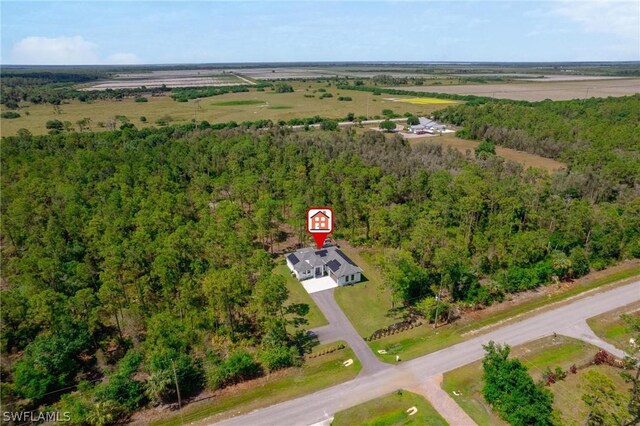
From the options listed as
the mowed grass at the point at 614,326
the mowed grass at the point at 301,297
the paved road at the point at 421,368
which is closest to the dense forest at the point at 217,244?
the mowed grass at the point at 301,297

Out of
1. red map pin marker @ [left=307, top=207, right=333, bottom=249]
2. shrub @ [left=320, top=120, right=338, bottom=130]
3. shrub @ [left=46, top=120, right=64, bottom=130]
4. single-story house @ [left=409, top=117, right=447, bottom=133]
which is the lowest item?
red map pin marker @ [left=307, top=207, right=333, bottom=249]

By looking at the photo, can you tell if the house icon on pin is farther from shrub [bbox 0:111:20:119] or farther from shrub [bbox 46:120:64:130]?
shrub [bbox 0:111:20:119]

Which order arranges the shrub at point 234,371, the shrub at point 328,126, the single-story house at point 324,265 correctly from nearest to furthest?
1. the shrub at point 234,371
2. the single-story house at point 324,265
3. the shrub at point 328,126

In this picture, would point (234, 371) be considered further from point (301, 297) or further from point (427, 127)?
point (427, 127)

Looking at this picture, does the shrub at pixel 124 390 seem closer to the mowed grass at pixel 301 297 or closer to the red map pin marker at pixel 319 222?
the mowed grass at pixel 301 297

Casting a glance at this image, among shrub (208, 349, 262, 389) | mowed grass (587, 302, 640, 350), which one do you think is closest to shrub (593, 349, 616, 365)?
mowed grass (587, 302, 640, 350)

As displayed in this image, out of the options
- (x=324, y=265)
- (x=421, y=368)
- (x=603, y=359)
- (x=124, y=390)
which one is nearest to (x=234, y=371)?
(x=124, y=390)
